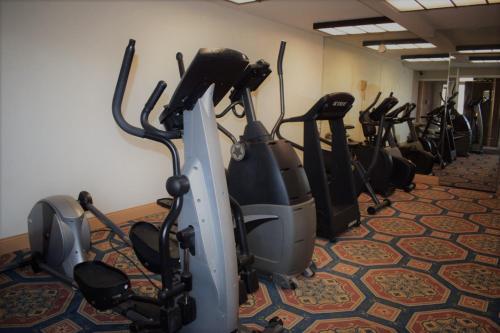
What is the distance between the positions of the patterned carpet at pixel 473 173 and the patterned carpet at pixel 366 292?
77.6 inches

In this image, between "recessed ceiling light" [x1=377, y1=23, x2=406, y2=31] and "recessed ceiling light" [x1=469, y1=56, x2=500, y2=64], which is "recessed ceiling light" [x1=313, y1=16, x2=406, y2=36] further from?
"recessed ceiling light" [x1=469, y1=56, x2=500, y2=64]

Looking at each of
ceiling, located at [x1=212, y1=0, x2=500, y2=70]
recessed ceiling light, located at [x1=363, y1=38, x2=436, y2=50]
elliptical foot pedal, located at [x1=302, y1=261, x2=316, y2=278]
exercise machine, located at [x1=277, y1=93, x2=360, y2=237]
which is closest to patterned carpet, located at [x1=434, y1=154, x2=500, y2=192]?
ceiling, located at [x1=212, y1=0, x2=500, y2=70]

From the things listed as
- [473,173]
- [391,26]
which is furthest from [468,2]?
[473,173]

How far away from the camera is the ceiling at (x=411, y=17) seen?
429cm

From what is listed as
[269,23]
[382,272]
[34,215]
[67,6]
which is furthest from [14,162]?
[269,23]

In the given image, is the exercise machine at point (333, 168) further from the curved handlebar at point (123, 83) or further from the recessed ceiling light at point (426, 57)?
the recessed ceiling light at point (426, 57)

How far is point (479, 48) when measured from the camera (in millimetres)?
5570

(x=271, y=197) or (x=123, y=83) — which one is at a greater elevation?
(x=123, y=83)

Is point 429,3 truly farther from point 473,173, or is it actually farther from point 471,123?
point 473,173

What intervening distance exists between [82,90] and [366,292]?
111 inches

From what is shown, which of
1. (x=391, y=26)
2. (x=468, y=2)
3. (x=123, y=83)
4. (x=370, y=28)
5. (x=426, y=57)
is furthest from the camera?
(x=426, y=57)

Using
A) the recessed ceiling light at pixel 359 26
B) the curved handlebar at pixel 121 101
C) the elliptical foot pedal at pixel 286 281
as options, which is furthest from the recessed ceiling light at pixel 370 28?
the curved handlebar at pixel 121 101

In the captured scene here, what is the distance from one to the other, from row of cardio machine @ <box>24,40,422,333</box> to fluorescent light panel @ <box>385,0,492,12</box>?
1764 mm

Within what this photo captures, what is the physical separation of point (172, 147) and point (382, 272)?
188 centimetres
